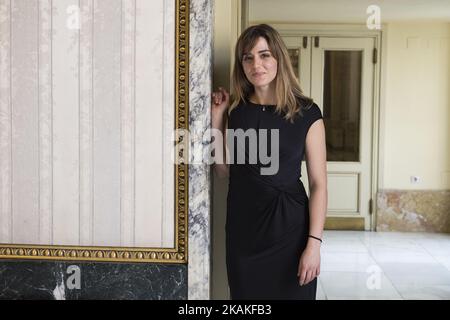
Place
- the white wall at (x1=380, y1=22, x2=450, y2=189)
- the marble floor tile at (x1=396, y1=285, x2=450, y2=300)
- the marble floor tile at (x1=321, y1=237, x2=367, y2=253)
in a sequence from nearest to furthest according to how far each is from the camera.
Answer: the marble floor tile at (x1=396, y1=285, x2=450, y2=300) → the marble floor tile at (x1=321, y1=237, x2=367, y2=253) → the white wall at (x1=380, y1=22, x2=450, y2=189)

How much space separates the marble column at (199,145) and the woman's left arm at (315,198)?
0.93 feet

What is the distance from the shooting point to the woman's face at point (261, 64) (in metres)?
1.50

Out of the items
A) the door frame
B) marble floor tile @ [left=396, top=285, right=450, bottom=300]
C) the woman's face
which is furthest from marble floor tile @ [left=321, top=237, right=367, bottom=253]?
the woman's face

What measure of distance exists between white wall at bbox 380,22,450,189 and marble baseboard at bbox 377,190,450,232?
9cm

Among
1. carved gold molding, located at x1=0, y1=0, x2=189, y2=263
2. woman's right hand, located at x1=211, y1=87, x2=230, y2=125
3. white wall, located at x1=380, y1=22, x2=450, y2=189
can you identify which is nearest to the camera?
carved gold molding, located at x1=0, y1=0, x2=189, y2=263

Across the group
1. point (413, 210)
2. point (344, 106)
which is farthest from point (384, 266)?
point (344, 106)

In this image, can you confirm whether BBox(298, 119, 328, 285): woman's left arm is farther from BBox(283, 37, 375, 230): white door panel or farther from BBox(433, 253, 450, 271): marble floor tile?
BBox(283, 37, 375, 230): white door panel

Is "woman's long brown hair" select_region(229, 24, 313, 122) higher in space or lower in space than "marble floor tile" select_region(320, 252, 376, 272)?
higher

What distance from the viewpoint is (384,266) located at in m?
4.43

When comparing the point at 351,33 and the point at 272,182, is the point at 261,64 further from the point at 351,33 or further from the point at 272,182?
the point at 351,33

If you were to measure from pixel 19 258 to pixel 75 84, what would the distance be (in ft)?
1.73

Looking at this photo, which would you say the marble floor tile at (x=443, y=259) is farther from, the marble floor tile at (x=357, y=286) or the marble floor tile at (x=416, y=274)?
the marble floor tile at (x=357, y=286)

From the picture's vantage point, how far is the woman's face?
4.93 feet

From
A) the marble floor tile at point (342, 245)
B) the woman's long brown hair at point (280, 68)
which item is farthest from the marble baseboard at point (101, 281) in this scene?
the marble floor tile at point (342, 245)
